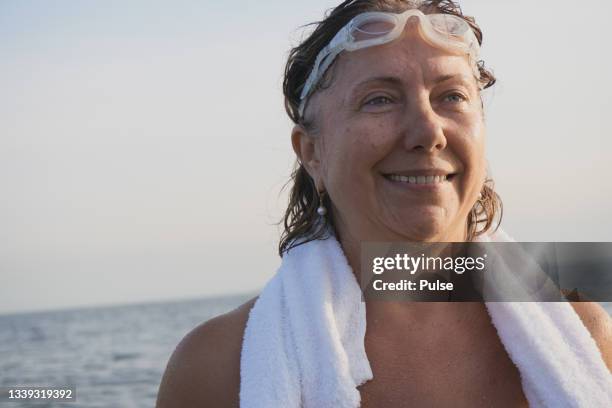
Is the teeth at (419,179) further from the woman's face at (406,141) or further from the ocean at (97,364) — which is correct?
the ocean at (97,364)

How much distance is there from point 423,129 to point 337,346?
0.72 m

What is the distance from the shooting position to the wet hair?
296 centimetres

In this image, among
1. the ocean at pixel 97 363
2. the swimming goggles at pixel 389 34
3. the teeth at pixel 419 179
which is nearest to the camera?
the teeth at pixel 419 179

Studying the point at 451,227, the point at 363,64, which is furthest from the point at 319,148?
the point at 451,227

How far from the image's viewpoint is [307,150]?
296cm

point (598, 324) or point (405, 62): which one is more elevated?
point (405, 62)

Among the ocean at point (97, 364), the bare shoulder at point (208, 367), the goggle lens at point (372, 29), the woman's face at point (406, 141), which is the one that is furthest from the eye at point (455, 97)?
the ocean at point (97, 364)

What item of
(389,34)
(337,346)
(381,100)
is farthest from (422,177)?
(337,346)

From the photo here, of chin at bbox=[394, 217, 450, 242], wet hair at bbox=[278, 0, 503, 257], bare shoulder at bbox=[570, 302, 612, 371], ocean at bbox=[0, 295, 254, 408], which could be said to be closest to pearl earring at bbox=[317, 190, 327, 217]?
wet hair at bbox=[278, 0, 503, 257]

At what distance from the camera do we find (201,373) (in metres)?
2.70

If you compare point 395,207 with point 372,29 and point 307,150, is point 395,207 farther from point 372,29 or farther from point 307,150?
point 372,29

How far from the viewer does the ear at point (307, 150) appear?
2926mm

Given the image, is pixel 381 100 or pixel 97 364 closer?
pixel 381 100

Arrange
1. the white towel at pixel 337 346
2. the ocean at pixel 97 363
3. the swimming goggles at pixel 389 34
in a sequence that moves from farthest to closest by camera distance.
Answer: the ocean at pixel 97 363 → the swimming goggles at pixel 389 34 → the white towel at pixel 337 346
